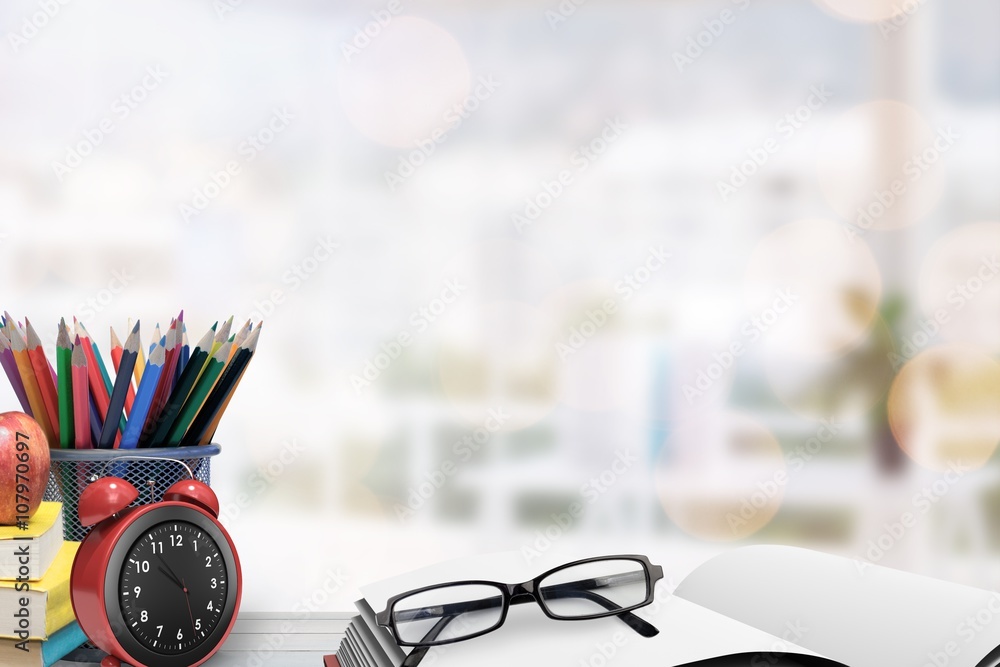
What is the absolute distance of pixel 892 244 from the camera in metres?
0.90

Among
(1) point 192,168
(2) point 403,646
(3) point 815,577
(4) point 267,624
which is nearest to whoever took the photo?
(2) point 403,646

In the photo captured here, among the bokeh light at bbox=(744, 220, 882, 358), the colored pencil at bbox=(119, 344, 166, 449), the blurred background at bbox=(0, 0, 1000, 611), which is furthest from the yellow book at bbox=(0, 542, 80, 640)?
the bokeh light at bbox=(744, 220, 882, 358)

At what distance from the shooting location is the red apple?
1.65 ft

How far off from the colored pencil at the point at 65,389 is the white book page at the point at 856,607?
489 mm

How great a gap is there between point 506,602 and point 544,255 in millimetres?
520

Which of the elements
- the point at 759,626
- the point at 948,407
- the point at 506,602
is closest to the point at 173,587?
the point at 506,602

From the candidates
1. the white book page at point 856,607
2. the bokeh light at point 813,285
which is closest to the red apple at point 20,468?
the white book page at point 856,607

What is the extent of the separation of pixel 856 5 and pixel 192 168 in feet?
2.62

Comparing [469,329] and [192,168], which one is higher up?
[192,168]

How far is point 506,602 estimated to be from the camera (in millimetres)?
423

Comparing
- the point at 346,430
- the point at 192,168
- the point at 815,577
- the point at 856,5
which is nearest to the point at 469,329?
the point at 346,430

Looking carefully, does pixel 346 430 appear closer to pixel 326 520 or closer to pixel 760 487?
pixel 326 520

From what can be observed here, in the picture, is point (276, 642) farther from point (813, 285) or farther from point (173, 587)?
point (813, 285)

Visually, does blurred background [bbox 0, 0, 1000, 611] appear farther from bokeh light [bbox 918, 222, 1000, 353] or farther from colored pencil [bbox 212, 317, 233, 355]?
colored pencil [bbox 212, 317, 233, 355]
